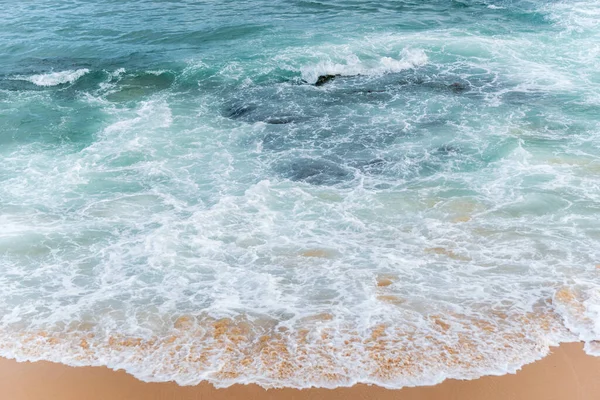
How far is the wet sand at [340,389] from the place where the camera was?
7.88 m

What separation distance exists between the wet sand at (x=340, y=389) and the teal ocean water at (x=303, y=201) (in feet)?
0.70

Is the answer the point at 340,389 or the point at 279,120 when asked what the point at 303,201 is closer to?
the point at 279,120

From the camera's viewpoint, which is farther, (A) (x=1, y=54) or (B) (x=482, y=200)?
(A) (x=1, y=54)

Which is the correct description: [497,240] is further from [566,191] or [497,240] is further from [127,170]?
[127,170]

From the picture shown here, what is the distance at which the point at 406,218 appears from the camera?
40.0 ft

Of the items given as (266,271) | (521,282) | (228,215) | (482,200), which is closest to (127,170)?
(228,215)

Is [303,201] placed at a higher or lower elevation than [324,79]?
lower

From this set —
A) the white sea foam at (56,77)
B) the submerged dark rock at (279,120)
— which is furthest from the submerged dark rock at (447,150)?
the white sea foam at (56,77)

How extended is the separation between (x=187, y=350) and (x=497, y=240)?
6.42 meters

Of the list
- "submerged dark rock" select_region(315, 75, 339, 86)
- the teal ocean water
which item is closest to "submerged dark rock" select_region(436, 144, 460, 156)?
the teal ocean water

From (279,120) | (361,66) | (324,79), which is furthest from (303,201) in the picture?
(361,66)

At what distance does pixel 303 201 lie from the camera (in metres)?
13.0

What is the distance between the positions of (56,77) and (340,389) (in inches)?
688

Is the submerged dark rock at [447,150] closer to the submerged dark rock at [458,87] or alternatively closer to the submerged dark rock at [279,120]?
the submerged dark rock at [458,87]
